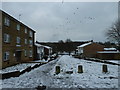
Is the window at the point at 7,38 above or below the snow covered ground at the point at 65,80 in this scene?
above

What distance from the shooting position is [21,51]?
28484 millimetres

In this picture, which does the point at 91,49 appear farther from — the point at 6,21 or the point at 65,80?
the point at 65,80

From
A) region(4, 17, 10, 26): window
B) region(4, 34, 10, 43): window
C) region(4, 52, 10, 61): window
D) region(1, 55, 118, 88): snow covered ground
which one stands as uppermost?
region(4, 17, 10, 26): window

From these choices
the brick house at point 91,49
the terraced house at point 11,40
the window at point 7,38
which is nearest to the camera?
the terraced house at point 11,40

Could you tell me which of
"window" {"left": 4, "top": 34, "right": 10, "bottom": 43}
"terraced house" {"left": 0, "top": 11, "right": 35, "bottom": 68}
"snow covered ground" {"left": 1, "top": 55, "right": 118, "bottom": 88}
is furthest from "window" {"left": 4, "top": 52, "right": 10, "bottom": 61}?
"snow covered ground" {"left": 1, "top": 55, "right": 118, "bottom": 88}

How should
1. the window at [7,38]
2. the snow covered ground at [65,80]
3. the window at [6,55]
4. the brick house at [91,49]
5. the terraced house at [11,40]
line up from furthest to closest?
the brick house at [91,49], the window at [7,38], the window at [6,55], the terraced house at [11,40], the snow covered ground at [65,80]

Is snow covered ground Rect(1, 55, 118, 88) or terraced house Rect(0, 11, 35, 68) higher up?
terraced house Rect(0, 11, 35, 68)

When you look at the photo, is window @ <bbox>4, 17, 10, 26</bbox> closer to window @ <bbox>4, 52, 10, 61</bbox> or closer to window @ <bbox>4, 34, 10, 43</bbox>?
window @ <bbox>4, 34, 10, 43</bbox>

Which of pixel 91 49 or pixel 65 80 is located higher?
pixel 91 49

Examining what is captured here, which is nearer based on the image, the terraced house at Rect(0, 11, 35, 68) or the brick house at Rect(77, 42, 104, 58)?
the terraced house at Rect(0, 11, 35, 68)

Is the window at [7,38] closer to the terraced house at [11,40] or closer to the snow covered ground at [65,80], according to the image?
the terraced house at [11,40]

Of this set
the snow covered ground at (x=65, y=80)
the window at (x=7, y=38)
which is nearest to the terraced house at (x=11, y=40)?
the window at (x=7, y=38)

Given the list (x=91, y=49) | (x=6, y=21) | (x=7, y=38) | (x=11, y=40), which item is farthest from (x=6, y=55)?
(x=91, y=49)

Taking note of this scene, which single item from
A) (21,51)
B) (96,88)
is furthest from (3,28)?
(96,88)
